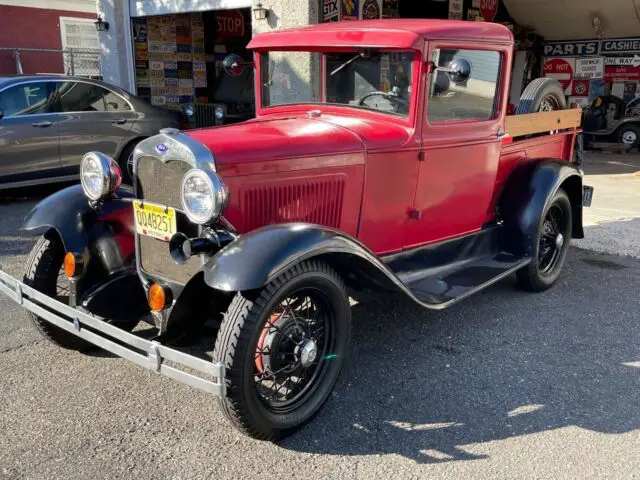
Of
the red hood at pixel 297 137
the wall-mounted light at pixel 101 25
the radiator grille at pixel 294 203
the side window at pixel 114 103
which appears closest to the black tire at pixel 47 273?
the red hood at pixel 297 137

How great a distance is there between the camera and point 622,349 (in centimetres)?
369

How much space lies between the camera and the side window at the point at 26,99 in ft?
22.9

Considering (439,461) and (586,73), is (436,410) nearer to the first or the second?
(439,461)

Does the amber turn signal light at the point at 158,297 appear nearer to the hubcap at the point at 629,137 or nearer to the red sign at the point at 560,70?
the hubcap at the point at 629,137

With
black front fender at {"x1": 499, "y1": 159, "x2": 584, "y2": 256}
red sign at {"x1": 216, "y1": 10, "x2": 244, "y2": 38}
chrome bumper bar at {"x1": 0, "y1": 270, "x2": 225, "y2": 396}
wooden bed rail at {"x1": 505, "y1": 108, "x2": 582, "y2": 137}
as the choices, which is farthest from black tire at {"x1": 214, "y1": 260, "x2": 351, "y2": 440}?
red sign at {"x1": 216, "y1": 10, "x2": 244, "y2": 38}

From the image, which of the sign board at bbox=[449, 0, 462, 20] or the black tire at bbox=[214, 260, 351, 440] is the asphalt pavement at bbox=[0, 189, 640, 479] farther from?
the sign board at bbox=[449, 0, 462, 20]

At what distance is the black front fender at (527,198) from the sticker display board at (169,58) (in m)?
8.78

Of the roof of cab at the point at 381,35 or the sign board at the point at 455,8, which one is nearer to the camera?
the roof of cab at the point at 381,35

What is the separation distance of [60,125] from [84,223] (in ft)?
14.9

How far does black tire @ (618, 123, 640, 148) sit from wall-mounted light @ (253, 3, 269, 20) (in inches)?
350

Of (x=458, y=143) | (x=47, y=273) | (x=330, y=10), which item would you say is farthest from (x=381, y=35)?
(x=330, y=10)

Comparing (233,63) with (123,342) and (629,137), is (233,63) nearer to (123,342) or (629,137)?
(123,342)

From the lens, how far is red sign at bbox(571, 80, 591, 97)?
44.8ft

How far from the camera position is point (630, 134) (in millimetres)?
13047
